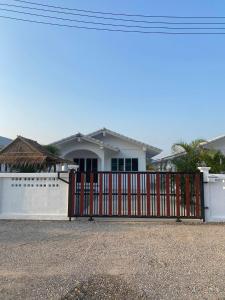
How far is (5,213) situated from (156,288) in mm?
8424

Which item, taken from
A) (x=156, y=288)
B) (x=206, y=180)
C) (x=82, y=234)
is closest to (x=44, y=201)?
(x=82, y=234)

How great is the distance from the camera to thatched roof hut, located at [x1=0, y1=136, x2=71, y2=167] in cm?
1447

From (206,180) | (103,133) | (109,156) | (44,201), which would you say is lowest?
(44,201)

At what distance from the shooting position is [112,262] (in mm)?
6348

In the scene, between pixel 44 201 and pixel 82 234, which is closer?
pixel 82 234

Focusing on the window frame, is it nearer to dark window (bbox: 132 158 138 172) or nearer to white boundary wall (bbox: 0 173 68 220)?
dark window (bbox: 132 158 138 172)

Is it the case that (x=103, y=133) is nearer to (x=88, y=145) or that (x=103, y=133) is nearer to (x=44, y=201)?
(x=88, y=145)

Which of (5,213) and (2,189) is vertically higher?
(2,189)

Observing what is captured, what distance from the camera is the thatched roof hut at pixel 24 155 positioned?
14.5 meters

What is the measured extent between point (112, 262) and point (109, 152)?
659 inches

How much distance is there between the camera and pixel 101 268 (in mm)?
5914

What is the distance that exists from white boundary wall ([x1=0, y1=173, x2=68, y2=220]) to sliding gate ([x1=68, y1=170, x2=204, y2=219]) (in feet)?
1.43

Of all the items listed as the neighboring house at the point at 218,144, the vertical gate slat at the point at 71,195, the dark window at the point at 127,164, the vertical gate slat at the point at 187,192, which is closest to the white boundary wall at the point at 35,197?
the vertical gate slat at the point at 71,195

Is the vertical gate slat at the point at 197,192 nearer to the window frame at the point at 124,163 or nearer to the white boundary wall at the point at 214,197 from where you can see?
the white boundary wall at the point at 214,197
